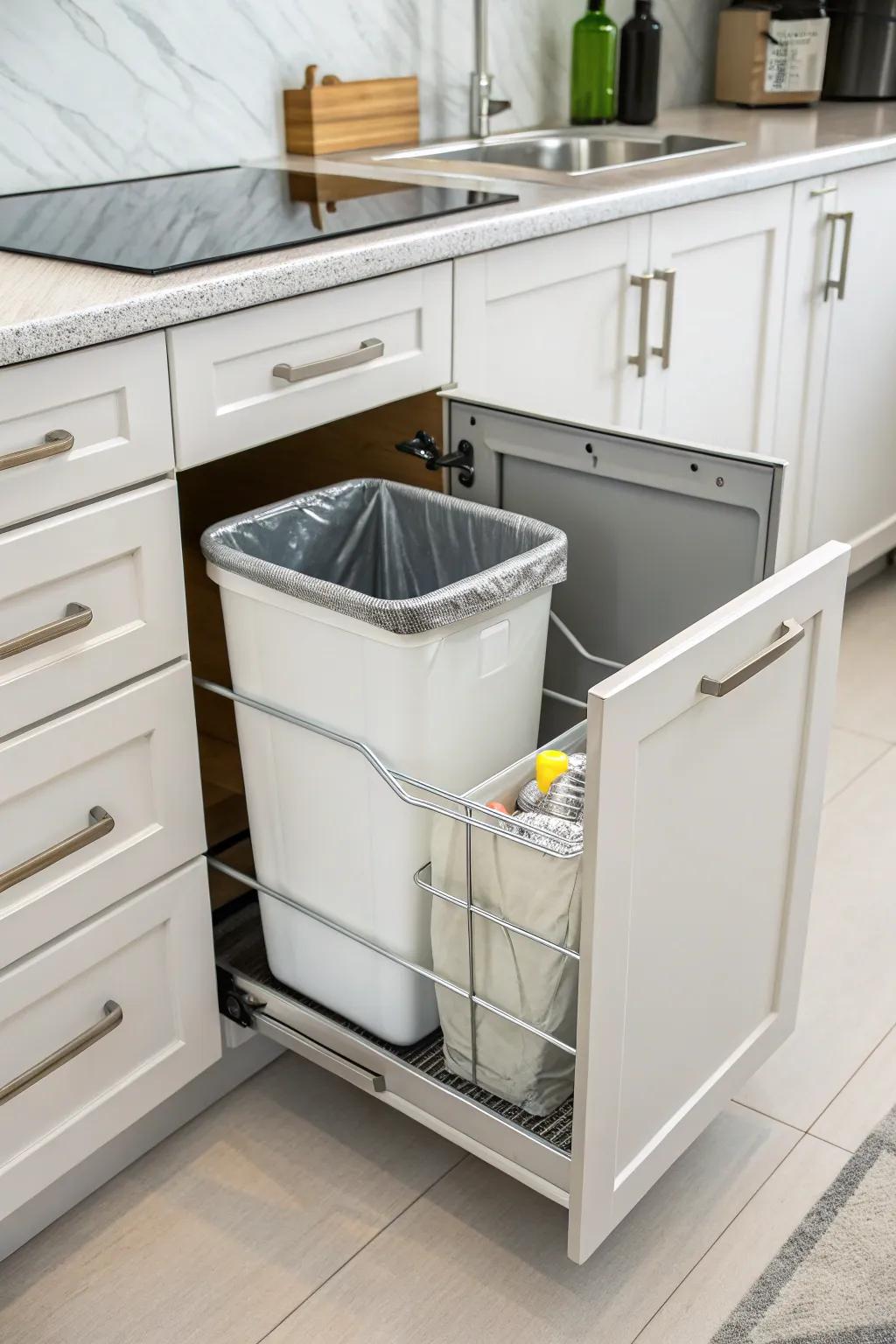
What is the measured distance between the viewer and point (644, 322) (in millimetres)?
1893

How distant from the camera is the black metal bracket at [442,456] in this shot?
4.81ft

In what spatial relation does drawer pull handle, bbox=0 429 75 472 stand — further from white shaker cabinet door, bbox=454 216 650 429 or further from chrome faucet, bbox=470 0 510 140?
chrome faucet, bbox=470 0 510 140

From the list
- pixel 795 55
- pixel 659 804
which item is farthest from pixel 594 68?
pixel 659 804

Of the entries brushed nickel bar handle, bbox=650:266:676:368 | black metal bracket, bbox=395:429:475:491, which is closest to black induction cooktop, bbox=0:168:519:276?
black metal bracket, bbox=395:429:475:491

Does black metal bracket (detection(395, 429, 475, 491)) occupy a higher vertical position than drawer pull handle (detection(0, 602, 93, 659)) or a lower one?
higher

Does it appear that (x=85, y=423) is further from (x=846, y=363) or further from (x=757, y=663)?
(x=846, y=363)

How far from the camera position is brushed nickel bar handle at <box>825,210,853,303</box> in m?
2.25

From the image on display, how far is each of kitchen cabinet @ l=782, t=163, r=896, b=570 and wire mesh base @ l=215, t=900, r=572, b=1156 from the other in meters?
1.35

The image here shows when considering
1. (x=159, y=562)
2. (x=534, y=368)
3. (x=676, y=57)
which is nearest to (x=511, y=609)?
(x=159, y=562)

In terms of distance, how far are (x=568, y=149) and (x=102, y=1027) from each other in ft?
5.94

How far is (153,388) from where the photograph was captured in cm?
118

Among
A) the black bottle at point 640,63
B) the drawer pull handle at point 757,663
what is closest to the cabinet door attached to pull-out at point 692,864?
the drawer pull handle at point 757,663

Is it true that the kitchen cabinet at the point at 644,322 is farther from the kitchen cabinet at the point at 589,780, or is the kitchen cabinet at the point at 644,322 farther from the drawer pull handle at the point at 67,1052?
the drawer pull handle at the point at 67,1052

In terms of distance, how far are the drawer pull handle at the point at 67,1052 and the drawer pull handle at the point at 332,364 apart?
25.0 inches
